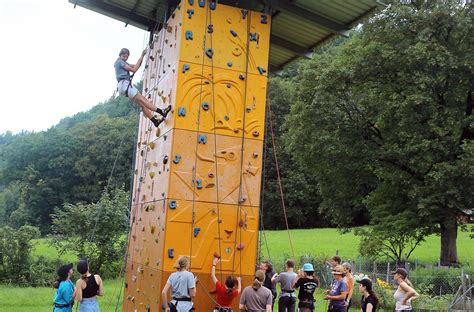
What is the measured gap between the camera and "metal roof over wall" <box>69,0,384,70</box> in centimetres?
1050

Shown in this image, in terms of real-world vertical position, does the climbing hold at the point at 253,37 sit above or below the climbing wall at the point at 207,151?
above

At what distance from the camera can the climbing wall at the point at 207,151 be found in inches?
368

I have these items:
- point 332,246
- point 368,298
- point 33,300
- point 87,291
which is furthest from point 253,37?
point 332,246

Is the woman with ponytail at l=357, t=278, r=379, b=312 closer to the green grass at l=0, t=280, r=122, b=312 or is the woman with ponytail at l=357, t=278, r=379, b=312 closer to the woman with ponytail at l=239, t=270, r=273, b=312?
the woman with ponytail at l=239, t=270, r=273, b=312

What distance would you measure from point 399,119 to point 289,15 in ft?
45.9

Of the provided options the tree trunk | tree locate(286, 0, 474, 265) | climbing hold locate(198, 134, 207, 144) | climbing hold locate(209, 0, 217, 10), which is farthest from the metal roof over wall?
the tree trunk

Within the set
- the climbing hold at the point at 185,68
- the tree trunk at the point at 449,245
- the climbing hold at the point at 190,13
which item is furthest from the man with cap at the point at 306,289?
the tree trunk at the point at 449,245

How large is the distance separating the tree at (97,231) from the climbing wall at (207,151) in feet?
53.7

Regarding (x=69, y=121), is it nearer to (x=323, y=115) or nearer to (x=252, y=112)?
(x=323, y=115)

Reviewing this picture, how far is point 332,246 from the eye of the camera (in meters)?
34.8

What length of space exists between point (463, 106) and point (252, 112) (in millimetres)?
17011

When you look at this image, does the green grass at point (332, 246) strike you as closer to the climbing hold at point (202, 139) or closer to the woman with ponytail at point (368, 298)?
the climbing hold at point (202, 139)

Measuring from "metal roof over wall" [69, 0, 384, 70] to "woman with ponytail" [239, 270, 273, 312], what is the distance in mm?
5299

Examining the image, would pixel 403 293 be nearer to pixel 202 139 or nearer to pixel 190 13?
pixel 202 139
